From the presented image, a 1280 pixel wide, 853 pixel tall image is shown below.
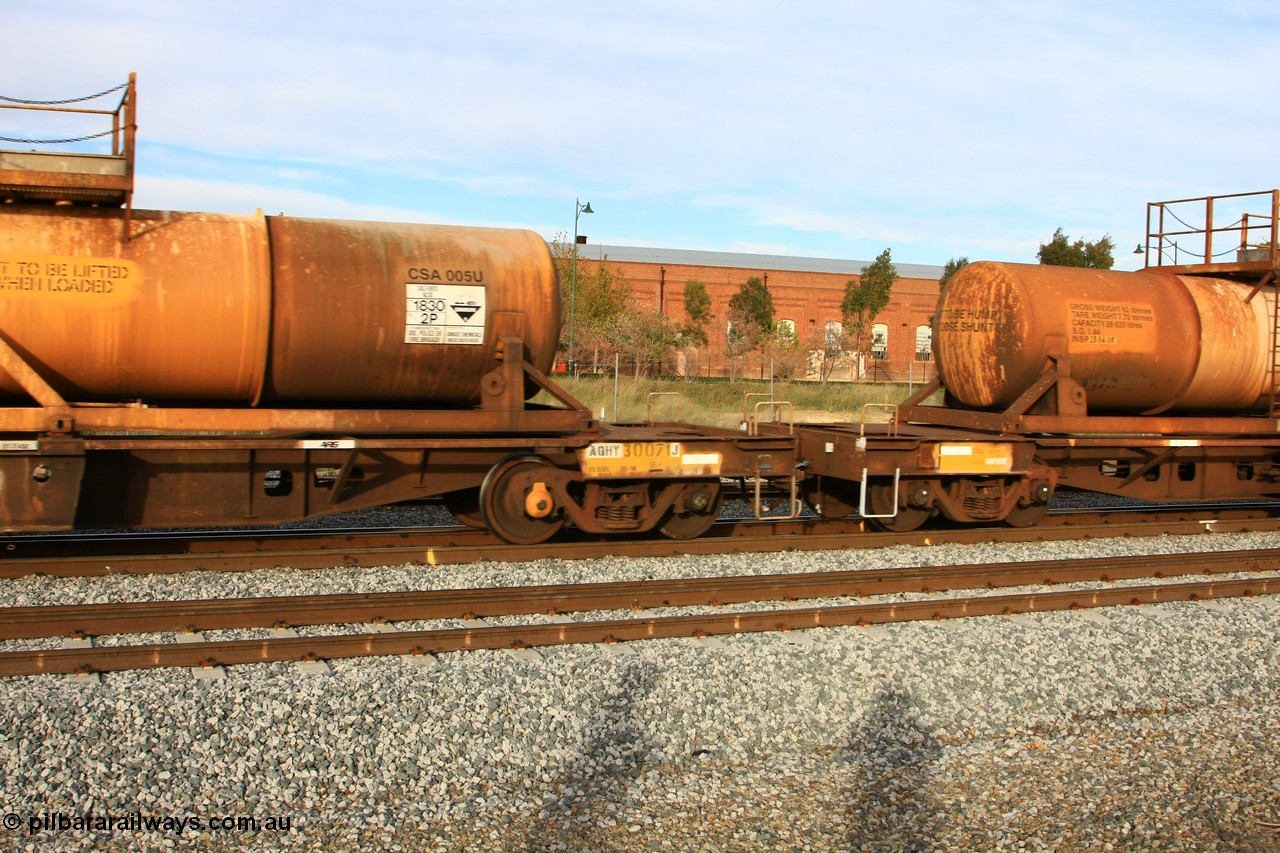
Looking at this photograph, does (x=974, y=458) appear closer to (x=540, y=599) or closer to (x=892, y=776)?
(x=540, y=599)

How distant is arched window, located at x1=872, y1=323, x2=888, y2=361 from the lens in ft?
168

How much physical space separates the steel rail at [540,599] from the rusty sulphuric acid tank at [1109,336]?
2.66 m

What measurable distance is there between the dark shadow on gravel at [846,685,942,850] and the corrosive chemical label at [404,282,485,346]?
5.10 metres

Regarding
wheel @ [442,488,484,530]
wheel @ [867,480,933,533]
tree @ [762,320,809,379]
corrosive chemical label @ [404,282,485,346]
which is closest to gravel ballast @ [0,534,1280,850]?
corrosive chemical label @ [404,282,485,346]

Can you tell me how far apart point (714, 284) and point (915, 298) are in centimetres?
1234

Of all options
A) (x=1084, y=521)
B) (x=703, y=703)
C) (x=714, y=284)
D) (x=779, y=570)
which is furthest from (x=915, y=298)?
(x=703, y=703)

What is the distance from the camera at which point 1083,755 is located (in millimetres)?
5523

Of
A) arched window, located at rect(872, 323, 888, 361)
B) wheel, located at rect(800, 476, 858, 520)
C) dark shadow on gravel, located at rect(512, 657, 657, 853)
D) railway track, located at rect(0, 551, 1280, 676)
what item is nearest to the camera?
dark shadow on gravel, located at rect(512, 657, 657, 853)

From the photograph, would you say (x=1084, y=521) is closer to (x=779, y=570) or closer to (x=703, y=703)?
(x=779, y=570)

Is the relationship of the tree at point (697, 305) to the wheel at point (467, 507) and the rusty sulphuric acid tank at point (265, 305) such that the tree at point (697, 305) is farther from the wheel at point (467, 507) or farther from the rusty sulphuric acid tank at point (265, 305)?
the rusty sulphuric acid tank at point (265, 305)

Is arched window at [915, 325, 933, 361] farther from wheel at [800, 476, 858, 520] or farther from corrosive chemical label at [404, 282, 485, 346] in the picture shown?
corrosive chemical label at [404, 282, 485, 346]

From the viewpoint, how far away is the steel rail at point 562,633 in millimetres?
5941

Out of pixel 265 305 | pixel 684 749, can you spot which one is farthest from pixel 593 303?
pixel 684 749

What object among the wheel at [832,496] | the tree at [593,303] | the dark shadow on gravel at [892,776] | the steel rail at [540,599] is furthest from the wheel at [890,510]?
the tree at [593,303]
